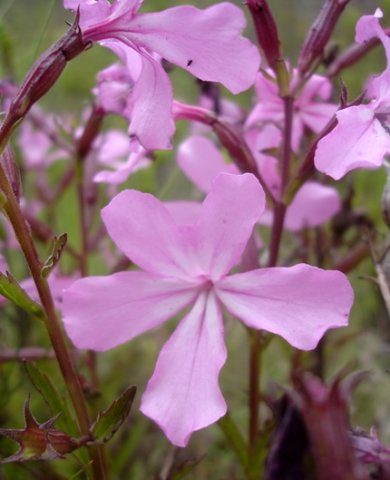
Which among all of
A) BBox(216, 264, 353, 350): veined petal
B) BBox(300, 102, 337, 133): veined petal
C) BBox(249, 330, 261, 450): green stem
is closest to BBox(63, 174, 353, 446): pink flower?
BBox(216, 264, 353, 350): veined petal

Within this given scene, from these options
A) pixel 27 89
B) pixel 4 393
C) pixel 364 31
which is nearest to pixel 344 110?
pixel 364 31

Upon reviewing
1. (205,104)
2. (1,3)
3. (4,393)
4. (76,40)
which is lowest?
(4,393)

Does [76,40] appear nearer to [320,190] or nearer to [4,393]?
[320,190]

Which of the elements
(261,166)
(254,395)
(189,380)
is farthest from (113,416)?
(261,166)

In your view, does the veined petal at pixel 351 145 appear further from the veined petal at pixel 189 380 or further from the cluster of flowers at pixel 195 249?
the veined petal at pixel 189 380

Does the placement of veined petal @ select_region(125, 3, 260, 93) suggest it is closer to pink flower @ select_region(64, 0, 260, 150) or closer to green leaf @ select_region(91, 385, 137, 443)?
pink flower @ select_region(64, 0, 260, 150)
